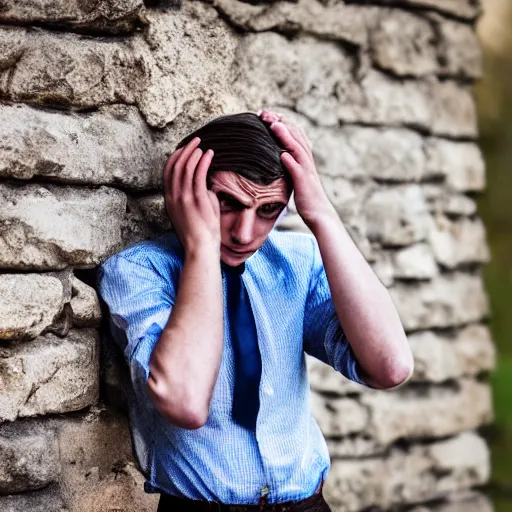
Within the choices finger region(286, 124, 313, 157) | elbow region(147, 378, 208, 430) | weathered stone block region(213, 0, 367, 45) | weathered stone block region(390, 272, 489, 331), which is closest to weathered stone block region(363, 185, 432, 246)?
weathered stone block region(390, 272, 489, 331)

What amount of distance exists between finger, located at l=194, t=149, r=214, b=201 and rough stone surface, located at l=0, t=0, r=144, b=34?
379mm

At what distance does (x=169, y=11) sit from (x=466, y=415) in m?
1.56

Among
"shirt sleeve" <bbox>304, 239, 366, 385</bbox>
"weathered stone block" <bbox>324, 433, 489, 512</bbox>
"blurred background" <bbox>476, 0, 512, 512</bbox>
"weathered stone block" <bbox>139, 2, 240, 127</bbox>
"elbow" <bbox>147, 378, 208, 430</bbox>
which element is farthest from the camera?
"blurred background" <bbox>476, 0, 512, 512</bbox>

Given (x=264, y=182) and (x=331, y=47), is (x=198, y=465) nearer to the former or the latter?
(x=264, y=182)

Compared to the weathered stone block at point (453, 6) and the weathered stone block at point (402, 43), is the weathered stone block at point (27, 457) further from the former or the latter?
the weathered stone block at point (453, 6)

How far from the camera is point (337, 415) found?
2.58m

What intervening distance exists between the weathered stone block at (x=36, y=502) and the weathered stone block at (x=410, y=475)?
0.92 metres

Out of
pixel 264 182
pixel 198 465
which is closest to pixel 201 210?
pixel 264 182

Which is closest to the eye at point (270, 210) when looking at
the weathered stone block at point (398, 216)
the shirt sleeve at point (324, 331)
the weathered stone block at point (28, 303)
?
the shirt sleeve at point (324, 331)

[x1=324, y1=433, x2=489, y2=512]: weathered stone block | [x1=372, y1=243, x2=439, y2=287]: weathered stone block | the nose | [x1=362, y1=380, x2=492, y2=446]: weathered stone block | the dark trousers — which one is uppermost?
the nose

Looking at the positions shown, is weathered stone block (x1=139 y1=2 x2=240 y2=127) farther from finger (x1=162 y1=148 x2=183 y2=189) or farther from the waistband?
the waistband

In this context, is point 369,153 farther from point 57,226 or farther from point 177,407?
point 177,407

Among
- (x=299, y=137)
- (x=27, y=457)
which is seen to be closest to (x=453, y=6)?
(x=299, y=137)

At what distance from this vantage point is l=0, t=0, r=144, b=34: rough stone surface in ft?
5.99
